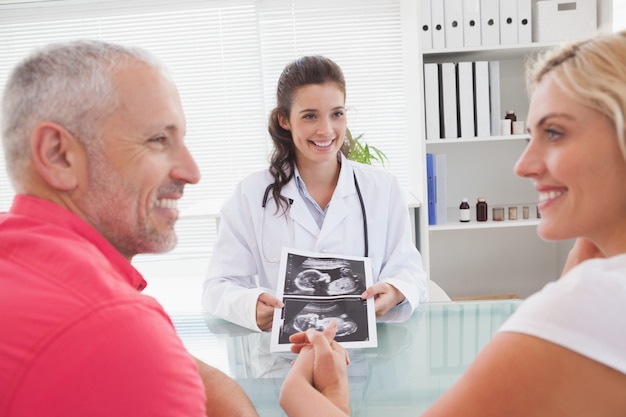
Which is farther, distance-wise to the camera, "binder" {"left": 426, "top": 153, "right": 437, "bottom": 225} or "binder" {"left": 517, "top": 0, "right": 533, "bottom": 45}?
"binder" {"left": 426, "top": 153, "right": 437, "bottom": 225}

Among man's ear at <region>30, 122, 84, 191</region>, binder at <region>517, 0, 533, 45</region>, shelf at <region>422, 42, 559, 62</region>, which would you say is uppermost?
binder at <region>517, 0, 533, 45</region>

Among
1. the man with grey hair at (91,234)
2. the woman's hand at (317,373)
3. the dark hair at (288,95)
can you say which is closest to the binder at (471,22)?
the dark hair at (288,95)

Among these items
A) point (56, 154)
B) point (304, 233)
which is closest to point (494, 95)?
point (304, 233)

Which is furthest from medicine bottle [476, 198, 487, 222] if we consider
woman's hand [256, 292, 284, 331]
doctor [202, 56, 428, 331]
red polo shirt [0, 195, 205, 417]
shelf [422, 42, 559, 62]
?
red polo shirt [0, 195, 205, 417]

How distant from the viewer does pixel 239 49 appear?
357 centimetres

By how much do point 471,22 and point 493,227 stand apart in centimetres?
116

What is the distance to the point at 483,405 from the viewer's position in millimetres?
652

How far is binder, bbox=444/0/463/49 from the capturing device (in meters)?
2.63

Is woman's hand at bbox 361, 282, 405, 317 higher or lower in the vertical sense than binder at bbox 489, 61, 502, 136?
lower

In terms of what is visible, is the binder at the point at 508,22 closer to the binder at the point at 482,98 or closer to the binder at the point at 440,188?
the binder at the point at 482,98

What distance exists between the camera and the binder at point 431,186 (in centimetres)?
274

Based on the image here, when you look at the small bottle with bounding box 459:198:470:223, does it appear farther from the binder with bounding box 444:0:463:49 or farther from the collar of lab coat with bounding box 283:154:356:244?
the collar of lab coat with bounding box 283:154:356:244

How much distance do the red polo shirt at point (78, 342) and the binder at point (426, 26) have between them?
232 centimetres

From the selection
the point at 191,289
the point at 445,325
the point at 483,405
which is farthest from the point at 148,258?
the point at 483,405
